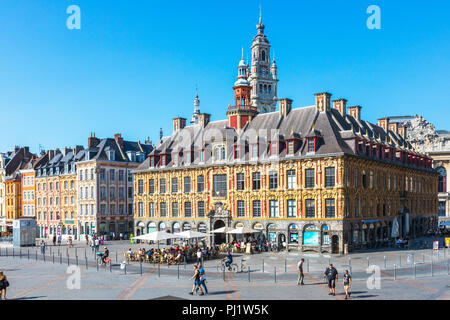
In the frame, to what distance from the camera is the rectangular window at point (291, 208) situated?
5025 cm

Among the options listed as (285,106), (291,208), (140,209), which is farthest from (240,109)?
(140,209)

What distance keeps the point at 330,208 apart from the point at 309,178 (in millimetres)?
3745

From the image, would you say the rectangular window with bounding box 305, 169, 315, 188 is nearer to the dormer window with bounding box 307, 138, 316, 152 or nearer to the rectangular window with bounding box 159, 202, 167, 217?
the dormer window with bounding box 307, 138, 316, 152

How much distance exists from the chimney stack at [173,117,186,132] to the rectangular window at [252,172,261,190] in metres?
18.6

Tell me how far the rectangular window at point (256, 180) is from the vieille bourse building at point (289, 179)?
4.6 inches

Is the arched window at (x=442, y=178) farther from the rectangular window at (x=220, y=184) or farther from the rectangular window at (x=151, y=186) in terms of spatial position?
the rectangular window at (x=151, y=186)

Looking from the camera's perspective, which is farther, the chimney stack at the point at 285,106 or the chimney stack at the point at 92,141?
the chimney stack at the point at 92,141

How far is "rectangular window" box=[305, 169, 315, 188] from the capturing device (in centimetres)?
4903

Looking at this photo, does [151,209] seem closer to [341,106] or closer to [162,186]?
[162,186]

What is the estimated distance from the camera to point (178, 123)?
68.4m

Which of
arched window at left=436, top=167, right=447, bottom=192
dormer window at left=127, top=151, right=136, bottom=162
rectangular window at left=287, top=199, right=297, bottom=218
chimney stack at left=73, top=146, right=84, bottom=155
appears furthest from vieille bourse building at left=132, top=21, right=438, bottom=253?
arched window at left=436, top=167, right=447, bottom=192

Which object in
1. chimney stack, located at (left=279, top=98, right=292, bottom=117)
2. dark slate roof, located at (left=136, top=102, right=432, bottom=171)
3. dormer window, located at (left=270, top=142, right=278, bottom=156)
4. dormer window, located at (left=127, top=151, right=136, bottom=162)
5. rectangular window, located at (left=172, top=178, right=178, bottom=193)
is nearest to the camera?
dark slate roof, located at (left=136, top=102, right=432, bottom=171)

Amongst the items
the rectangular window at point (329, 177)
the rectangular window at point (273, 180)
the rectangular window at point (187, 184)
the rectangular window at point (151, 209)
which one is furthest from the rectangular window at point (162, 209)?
the rectangular window at point (329, 177)

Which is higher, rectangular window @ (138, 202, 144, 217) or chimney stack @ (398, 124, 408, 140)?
chimney stack @ (398, 124, 408, 140)
